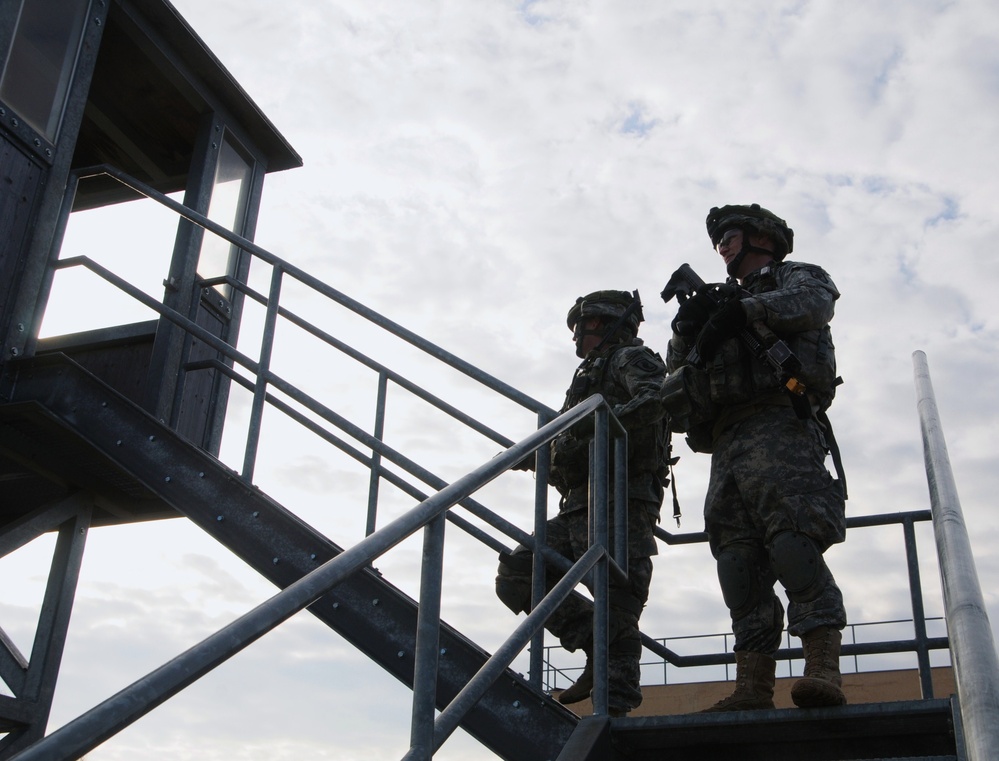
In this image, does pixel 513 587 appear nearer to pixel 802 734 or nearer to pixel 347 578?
pixel 802 734

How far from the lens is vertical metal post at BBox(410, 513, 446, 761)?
6.71 feet

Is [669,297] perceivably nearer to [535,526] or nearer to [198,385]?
[535,526]

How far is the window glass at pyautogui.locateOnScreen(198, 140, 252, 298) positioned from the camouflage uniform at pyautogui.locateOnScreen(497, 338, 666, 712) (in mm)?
2077

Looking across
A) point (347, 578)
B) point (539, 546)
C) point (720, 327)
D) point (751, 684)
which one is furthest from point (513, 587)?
point (347, 578)

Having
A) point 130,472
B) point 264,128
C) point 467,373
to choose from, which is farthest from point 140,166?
point 467,373

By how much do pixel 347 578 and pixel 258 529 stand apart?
2.14 metres

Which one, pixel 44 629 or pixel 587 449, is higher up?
pixel 587 449

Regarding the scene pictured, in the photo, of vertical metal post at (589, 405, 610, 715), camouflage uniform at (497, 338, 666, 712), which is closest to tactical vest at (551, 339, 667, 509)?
camouflage uniform at (497, 338, 666, 712)

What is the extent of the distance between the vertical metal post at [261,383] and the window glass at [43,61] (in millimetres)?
1508

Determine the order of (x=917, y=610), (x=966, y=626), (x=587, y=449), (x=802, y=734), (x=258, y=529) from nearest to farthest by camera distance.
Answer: (x=966, y=626) → (x=802, y=734) → (x=258, y=529) → (x=917, y=610) → (x=587, y=449)

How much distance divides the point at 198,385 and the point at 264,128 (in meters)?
1.74

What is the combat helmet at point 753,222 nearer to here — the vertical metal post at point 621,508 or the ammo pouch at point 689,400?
the ammo pouch at point 689,400

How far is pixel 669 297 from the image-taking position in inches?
180

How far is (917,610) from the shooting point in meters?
4.62
